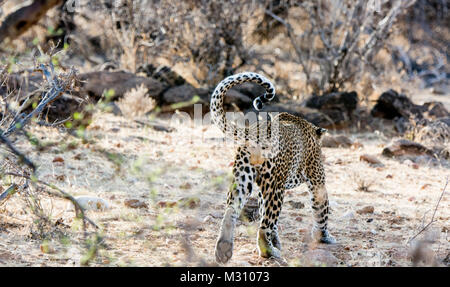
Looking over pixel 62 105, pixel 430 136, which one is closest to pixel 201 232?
pixel 62 105

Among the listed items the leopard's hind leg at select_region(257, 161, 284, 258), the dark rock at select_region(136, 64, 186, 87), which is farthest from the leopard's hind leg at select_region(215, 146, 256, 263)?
the dark rock at select_region(136, 64, 186, 87)

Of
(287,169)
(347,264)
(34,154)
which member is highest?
(287,169)

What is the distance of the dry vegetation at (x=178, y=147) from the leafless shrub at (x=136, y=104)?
0.02 m

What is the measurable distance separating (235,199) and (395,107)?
8.66 meters

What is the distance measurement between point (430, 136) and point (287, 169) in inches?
268

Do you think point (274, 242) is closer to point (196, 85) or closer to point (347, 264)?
→ point (347, 264)

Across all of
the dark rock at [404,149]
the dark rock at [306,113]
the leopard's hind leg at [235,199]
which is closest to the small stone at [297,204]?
the leopard's hind leg at [235,199]

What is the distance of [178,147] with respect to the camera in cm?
959

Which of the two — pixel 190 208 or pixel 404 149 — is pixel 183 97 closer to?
pixel 404 149

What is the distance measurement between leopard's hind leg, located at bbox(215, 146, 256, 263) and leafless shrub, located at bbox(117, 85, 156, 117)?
6.74 meters

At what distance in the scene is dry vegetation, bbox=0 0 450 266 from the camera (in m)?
4.81

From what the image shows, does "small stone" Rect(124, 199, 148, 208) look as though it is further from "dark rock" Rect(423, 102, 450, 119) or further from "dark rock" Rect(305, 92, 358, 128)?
"dark rock" Rect(423, 102, 450, 119)

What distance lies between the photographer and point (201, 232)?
18.6 feet
